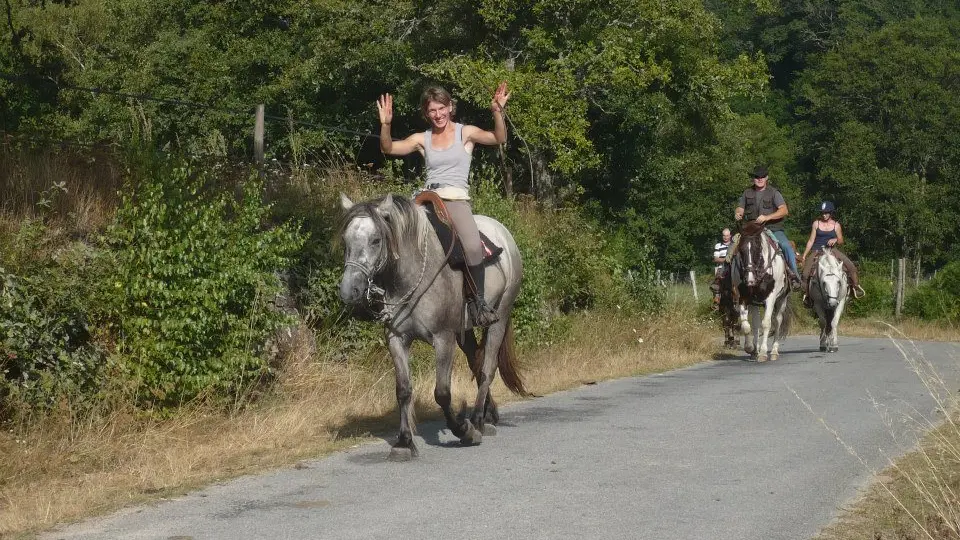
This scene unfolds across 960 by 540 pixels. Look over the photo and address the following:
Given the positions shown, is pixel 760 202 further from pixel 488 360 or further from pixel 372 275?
pixel 372 275

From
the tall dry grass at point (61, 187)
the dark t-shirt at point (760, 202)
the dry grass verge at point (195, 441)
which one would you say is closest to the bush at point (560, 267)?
the dark t-shirt at point (760, 202)

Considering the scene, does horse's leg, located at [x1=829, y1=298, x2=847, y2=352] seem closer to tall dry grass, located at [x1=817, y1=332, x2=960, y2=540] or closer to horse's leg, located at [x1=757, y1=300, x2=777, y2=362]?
horse's leg, located at [x1=757, y1=300, x2=777, y2=362]

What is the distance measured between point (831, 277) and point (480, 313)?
1617cm

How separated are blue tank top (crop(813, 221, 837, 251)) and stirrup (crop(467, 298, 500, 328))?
53.8 ft

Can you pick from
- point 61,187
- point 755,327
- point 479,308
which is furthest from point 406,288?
point 755,327

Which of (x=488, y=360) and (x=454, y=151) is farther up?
(x=454, y=151)

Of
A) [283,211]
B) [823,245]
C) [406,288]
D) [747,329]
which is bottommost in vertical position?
[747,329]

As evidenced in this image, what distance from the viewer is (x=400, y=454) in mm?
10352

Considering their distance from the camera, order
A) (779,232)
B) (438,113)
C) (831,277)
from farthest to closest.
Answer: (831,277) → (779,232) → (438,113)

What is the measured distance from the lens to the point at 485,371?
12.2m

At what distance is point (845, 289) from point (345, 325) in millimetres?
13959

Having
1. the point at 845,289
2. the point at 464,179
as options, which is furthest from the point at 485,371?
the point at 845,289

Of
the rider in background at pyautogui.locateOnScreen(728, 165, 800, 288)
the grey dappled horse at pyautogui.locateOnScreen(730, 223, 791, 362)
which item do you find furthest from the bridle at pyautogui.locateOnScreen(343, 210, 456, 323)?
the grey dappled horse at pyautogui.locateOnScreen(730, 223, 791, 362)

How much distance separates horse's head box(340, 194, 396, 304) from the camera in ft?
33.6
